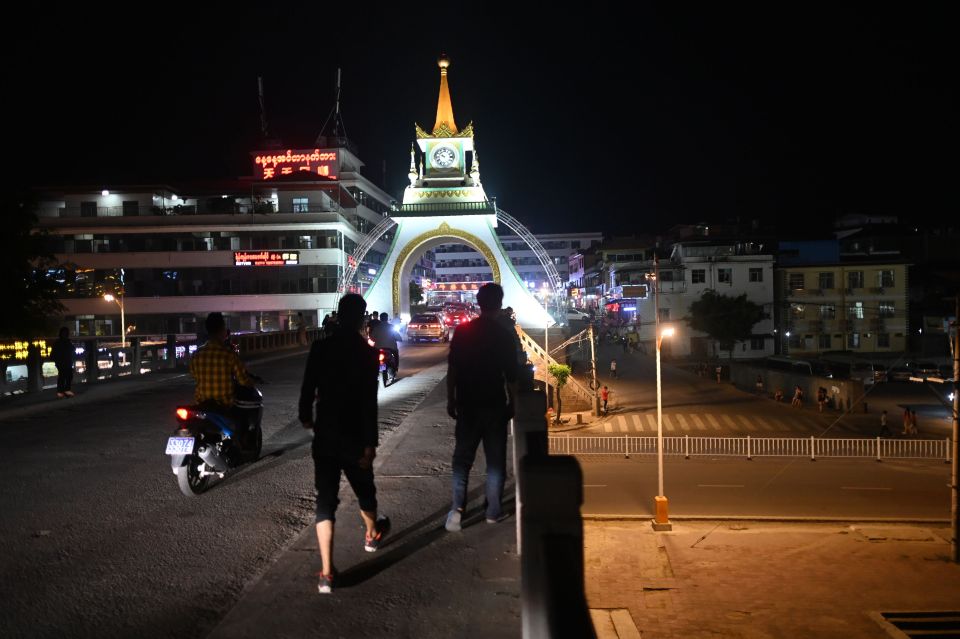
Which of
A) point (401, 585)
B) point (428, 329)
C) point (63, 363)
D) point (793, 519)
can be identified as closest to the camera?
point (401, 585)

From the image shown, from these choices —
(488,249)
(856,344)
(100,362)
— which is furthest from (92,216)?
(856,344)

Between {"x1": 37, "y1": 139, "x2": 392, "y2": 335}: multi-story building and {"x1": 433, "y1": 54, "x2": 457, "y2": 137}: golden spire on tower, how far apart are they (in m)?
10.2

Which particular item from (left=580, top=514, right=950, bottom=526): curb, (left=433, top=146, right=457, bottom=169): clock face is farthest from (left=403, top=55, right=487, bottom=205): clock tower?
(left=580, top=514, right=950, bottom=526): curb

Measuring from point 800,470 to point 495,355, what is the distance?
19.6 metres

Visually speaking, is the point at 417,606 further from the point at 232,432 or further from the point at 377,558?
the point at 232,432

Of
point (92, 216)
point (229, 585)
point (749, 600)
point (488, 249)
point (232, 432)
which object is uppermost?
point (92, 216)

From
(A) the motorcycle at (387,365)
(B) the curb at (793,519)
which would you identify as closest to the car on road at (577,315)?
(B) the curb at (793,519)

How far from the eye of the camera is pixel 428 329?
34.0 metres

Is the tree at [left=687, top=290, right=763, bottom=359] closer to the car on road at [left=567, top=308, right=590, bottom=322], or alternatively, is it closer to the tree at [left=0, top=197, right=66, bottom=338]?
the car on road at [left=567, top=308, right=590, bottom=322]

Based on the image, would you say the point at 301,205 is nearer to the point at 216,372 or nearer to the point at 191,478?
the point at 216,372

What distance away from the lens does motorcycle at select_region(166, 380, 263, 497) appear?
604cm

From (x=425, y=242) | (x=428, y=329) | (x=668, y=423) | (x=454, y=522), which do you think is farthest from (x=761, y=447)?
(x=425, y=242)

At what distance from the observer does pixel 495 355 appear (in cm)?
495

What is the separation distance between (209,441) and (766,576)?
1185 centimetres
